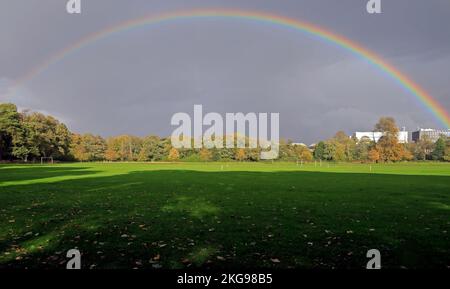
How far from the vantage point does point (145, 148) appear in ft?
461

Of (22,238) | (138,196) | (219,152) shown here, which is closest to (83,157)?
(219,152)

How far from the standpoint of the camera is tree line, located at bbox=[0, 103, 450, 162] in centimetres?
9425

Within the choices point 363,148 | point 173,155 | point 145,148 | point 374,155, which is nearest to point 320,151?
point 363,148

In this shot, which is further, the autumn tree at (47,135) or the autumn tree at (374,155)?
the autumn tree at (374,155)

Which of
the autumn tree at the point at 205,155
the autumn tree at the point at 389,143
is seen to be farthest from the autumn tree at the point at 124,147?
the autumn tree at the point at 389,143

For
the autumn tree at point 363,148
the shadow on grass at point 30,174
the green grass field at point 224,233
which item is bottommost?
the shadow on grass at point 30,174

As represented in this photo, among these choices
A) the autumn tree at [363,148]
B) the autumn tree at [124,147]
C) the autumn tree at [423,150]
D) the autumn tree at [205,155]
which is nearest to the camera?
the autumn tree at [363,148]

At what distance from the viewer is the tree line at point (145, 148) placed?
9425 centimetres

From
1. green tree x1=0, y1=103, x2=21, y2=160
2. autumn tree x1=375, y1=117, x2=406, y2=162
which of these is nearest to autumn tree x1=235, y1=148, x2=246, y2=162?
autumn tree x1=375, y1=117, x2=406, y2=162

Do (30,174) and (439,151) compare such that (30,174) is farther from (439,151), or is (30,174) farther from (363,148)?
(439,151)

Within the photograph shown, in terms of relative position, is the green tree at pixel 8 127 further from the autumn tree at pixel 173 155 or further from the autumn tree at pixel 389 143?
the autumn tree at pixel 389 143

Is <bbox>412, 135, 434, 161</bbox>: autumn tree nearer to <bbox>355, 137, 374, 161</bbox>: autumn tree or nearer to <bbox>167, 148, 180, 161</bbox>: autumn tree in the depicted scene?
<bbox>355, 137, 374, 161</bbox>: autumn tree

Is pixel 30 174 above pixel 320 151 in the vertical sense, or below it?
below
